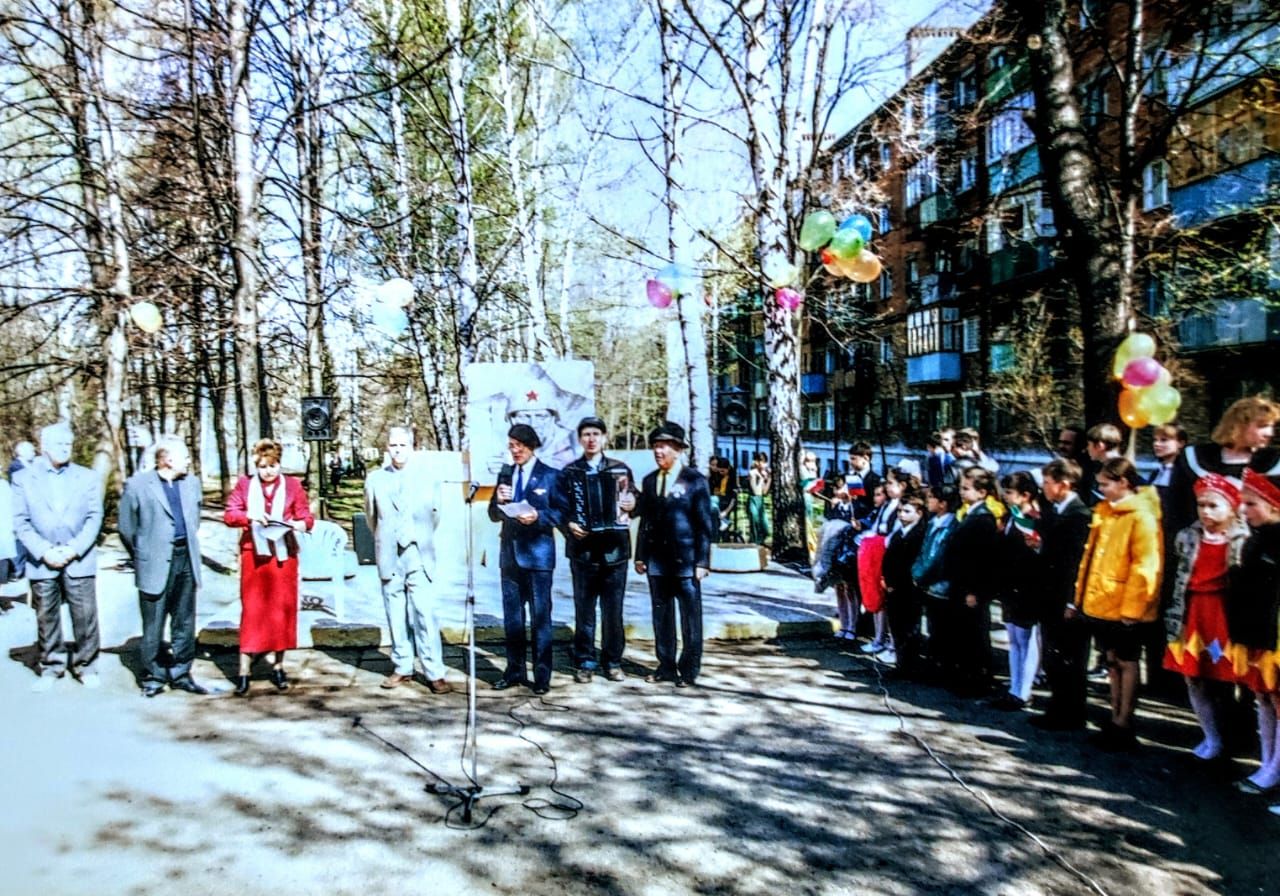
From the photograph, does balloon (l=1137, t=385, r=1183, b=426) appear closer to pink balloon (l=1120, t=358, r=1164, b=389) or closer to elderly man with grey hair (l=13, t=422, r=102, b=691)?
pink balloon (l=1120, t=358, r=1164, b=389)

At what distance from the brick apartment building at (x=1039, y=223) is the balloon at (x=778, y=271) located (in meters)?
2.22

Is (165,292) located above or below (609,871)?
above

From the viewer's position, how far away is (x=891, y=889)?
3584 millimetres

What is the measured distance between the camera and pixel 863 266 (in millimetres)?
9453

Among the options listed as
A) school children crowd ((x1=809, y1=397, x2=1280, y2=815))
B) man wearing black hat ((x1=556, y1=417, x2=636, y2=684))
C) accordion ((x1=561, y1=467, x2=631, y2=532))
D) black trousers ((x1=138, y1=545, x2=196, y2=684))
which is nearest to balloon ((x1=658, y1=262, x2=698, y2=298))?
school children crowd ((x1=809, y1=397, x2=1280, y2=815))

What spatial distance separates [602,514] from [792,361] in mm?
6246

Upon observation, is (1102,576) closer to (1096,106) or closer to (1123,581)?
(1123,581)

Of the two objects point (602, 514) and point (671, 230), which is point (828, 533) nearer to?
point (602, 514)

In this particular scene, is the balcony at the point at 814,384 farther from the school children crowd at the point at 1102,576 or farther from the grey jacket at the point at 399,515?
the grey jacket at the point at 399,515

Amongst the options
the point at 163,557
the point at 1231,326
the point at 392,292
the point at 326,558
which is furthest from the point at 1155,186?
the point at 163,557

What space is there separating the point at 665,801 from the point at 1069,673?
293 centimetres

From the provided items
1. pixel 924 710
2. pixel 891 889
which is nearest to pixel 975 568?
pixel 924 710

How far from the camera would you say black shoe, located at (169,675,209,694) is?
252 inches

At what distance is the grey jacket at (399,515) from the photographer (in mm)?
6504
